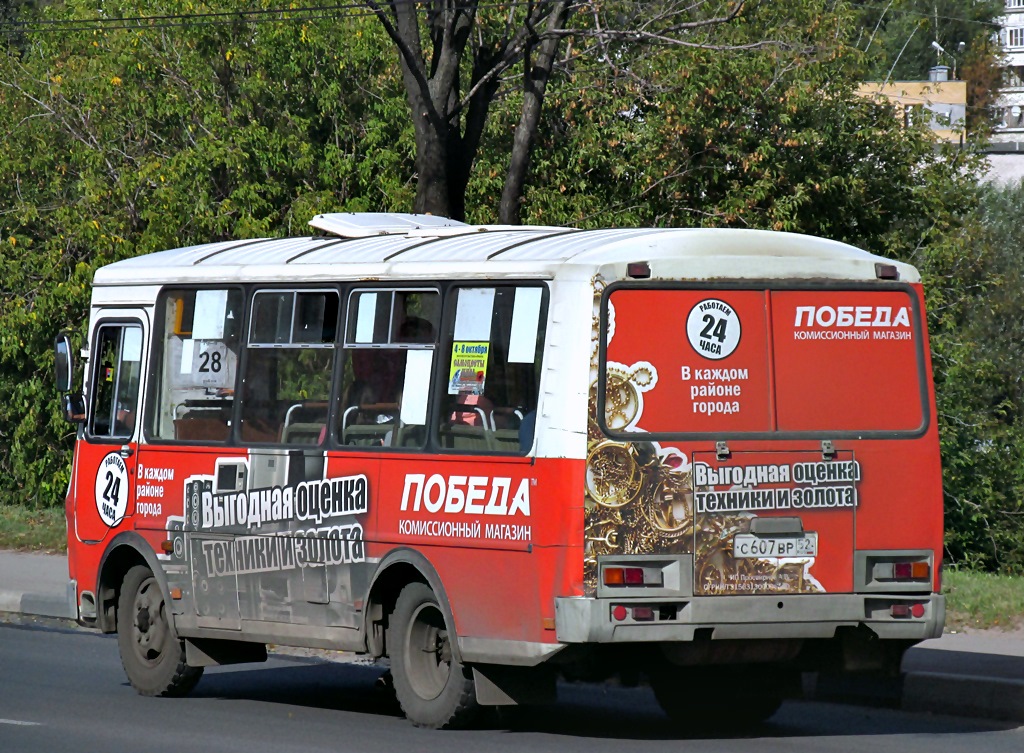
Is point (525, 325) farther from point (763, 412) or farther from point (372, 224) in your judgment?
point (372, 224)

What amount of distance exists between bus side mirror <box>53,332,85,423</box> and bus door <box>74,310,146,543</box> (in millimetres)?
72

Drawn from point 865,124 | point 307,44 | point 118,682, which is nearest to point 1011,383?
point 865,124

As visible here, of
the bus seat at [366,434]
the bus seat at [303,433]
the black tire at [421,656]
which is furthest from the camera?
the bus seat at [303,433]

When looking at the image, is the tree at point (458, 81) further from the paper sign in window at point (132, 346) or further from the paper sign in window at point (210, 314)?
the paper sign in window at point (210, 314)

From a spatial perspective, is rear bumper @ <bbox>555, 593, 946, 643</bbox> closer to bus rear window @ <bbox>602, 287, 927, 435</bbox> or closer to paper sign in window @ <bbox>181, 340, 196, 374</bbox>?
bus rear window @ <bbox>602, 287, 927, 435</bbox>

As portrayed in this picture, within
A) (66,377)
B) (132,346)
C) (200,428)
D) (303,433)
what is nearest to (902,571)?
(303,433)

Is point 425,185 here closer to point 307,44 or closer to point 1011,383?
point 307,44

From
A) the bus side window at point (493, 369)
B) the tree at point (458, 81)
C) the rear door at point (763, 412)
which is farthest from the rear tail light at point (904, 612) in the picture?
the tree at point (458, 81)

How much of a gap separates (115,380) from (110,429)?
334mm

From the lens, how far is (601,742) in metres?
9.00

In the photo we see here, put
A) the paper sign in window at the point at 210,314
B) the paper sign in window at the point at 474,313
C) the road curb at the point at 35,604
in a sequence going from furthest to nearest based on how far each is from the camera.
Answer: the road curb at the point at 35,604 < the paper sign in window at the point at 210,314 < the paper sign in window at the point at 474,313

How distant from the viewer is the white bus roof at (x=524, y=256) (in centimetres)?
873

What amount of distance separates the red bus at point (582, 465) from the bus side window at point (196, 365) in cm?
18

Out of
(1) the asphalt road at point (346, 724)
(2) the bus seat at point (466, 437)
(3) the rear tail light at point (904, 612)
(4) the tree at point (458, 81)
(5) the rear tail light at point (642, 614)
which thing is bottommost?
(1) the asphalt road at point (346, 724)
